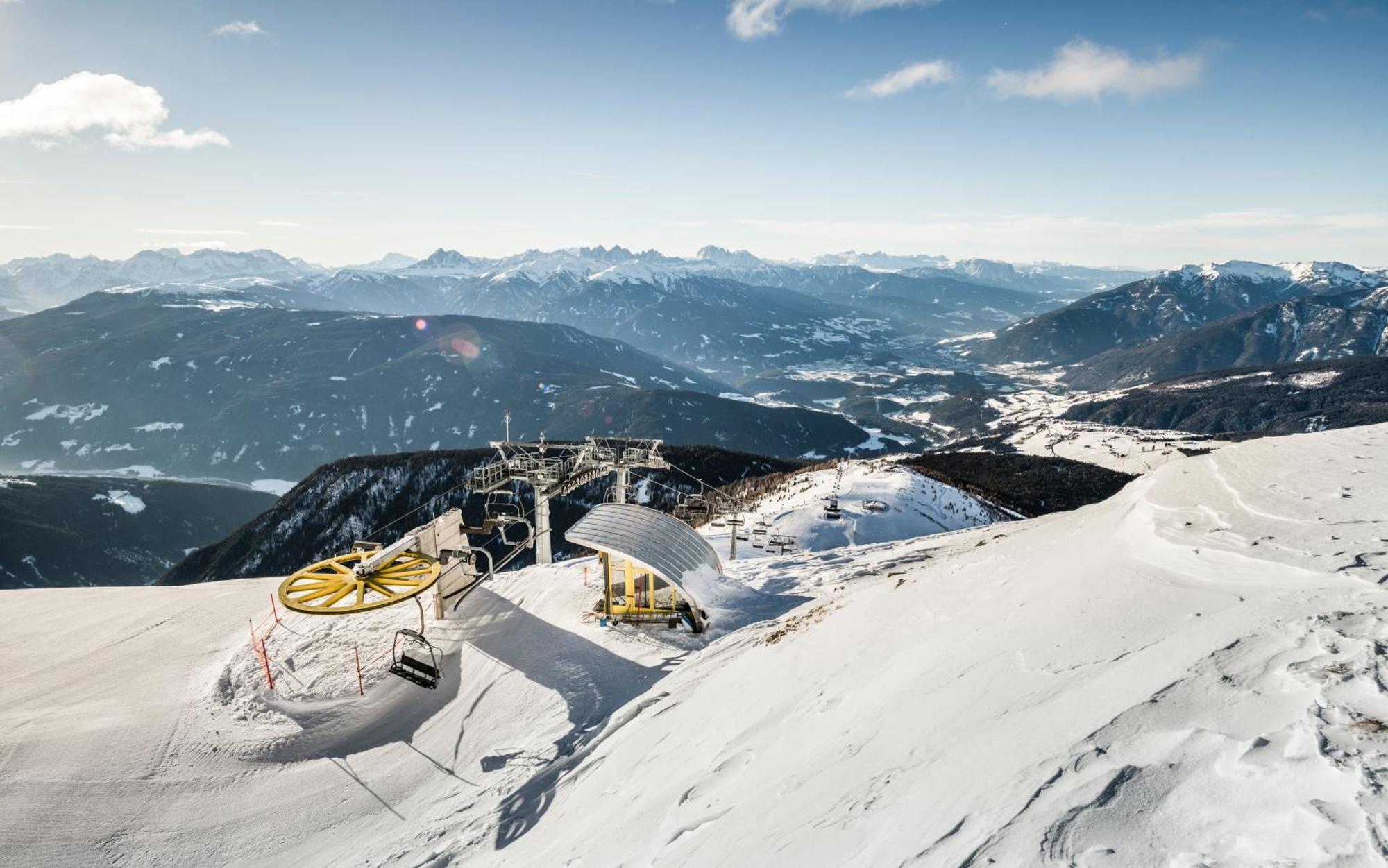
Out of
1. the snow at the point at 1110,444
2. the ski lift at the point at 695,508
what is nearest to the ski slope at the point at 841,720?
the ski lift at the point at 695,508

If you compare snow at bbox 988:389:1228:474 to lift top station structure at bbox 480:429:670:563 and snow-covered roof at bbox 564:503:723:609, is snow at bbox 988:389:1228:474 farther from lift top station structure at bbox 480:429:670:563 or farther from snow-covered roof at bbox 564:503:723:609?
snow-covered roof at bbox 564:503:723:609

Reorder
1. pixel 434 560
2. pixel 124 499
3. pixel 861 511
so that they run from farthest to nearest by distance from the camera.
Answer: pixel 124 499 → pixel 861 511 → pixel 434 560

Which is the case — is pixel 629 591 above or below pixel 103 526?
above

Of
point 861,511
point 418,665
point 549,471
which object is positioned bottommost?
point 861,511

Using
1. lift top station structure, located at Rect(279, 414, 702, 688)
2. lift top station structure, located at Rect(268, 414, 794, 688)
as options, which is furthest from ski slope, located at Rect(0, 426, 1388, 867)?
lift top station structure, located at Rect(279, 414, 702, 688)

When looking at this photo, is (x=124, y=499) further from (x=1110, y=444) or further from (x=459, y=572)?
(x=1110, y=444)

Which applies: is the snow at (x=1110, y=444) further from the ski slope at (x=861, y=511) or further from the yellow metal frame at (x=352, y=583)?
the yellow metal frame at (x=352, y=583)

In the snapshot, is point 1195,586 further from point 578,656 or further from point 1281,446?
point 578,656

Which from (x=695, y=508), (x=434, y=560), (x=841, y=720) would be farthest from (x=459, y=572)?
(x=841, y=720)
